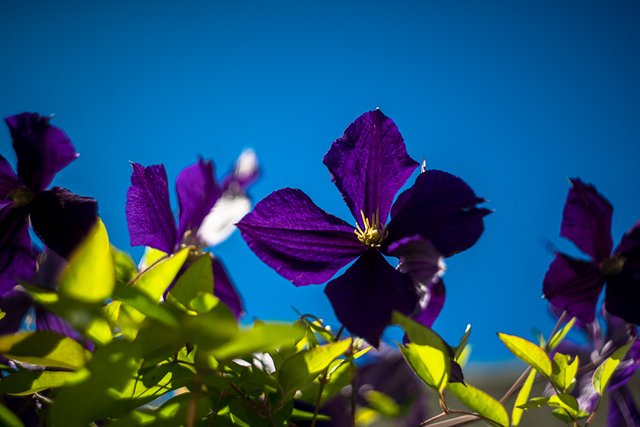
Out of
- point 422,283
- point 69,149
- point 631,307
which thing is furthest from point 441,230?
point 69,149

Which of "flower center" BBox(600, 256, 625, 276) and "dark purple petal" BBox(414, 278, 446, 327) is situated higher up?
"flower center" BBox(600, 256, 625, 276)

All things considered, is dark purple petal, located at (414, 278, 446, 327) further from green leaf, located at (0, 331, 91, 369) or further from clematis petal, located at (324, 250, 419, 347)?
green leaf, located at (0, 331, 91, 369)

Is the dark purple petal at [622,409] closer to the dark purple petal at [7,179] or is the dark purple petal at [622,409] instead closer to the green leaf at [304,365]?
the green leaf at [304,365]

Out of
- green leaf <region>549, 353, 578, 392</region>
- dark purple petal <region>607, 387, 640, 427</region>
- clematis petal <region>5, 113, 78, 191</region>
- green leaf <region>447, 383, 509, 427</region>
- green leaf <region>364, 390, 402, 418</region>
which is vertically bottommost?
green leaf <region>364, 390, 402, 418</region>

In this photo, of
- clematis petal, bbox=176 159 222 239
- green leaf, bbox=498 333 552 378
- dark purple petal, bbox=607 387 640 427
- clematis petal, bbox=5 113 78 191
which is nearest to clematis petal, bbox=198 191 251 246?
clematis petal, bbox=176 159 222 239

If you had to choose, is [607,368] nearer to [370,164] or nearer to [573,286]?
[573,286]

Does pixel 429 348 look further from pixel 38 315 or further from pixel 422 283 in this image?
pixel 38 315

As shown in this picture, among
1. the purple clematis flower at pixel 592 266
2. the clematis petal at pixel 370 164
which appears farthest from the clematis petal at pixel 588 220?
the clematis petal at pixel 370 164

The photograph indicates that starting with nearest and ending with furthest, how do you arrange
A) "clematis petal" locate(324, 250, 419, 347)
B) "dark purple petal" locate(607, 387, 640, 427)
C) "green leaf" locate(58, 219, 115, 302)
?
1. "green leaf" locate(58, 219, 115, 302)
2. "clematis petal" locate(324, 250, 419, 347)
3. "dark purple petal" locate(607, 387, 640, 427)
